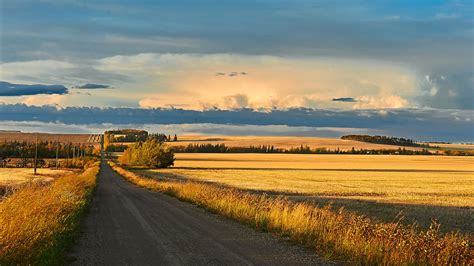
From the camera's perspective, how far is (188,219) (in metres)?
21.0

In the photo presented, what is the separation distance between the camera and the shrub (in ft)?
404

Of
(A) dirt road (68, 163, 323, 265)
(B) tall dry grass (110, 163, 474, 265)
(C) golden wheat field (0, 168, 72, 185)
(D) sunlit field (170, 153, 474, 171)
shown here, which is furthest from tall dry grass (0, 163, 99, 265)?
(D) sunlit field (170, 153, 474, 171)

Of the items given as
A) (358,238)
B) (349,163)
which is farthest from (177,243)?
(349,163)

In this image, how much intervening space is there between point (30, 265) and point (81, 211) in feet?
41.2

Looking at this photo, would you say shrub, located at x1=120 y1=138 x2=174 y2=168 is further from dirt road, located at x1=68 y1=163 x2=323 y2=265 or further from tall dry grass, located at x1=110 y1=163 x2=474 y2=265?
tall dry grass, located at x1=110 y1=163 x2=474 y2=265

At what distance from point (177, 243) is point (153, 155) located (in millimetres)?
109959

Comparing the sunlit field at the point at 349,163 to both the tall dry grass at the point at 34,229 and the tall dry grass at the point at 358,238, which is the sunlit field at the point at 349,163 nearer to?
the tall dry grass at the point at 358,238

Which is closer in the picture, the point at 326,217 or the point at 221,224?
the point at 326,217

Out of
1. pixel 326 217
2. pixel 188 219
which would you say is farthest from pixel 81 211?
pixel 326 217

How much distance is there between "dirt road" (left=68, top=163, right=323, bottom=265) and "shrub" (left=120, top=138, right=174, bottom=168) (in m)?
101

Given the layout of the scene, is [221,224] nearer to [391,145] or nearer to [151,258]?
[151,258]

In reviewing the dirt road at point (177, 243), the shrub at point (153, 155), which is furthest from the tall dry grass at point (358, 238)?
the shrub at point (153, 155)

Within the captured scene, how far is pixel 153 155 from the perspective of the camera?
4862 inches

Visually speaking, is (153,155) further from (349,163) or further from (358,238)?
(358,238)
